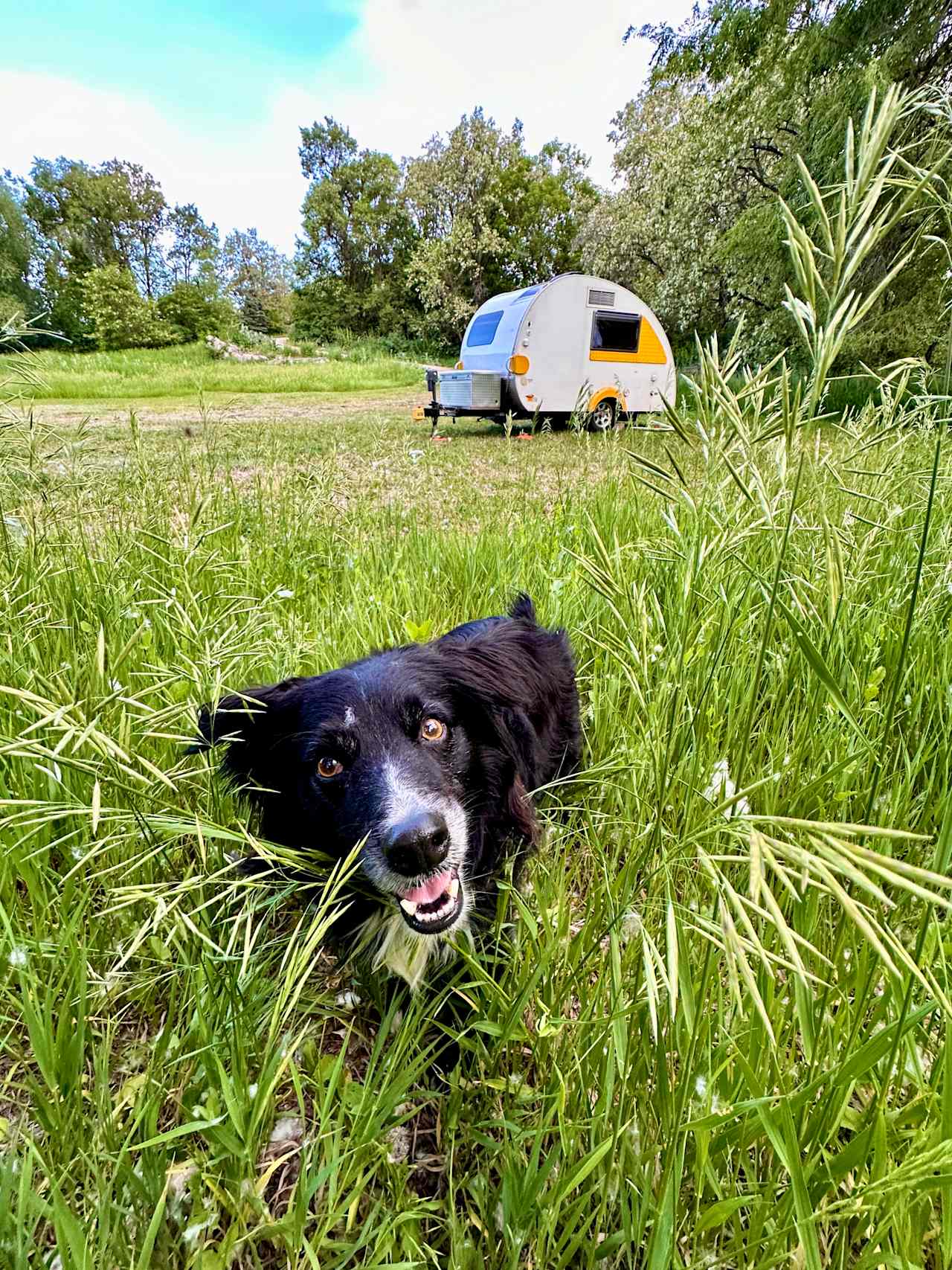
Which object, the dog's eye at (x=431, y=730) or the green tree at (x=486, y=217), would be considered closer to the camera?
the dog's eye at (x=431, y=730)

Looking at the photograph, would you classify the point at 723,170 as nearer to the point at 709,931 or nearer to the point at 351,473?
the point at 351,473

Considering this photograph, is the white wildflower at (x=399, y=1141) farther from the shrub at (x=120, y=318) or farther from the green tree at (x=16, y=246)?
the green tree at (x=16, y=246)

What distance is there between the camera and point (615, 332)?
13719mm

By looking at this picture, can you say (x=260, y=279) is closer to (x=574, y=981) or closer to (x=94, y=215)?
(x=94, y=215)

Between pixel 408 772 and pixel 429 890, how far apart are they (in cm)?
31

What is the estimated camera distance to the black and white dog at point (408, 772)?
155 cm

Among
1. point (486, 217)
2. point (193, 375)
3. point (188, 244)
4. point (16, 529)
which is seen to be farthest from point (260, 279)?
point (16, 529)

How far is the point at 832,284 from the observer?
28.1 inches

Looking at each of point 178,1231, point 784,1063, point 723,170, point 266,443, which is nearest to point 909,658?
point 784,1063

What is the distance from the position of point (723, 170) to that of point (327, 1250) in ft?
77.9

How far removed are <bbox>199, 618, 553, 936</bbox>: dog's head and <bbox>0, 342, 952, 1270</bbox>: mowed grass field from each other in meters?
0.19

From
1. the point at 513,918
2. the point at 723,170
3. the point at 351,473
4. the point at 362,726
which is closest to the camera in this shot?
the point at 362,726

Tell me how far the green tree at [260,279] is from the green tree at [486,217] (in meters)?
18.2

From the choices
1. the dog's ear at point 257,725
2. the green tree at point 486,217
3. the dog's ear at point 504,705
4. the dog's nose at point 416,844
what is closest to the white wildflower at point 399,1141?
the dog's nose at point 416,844
